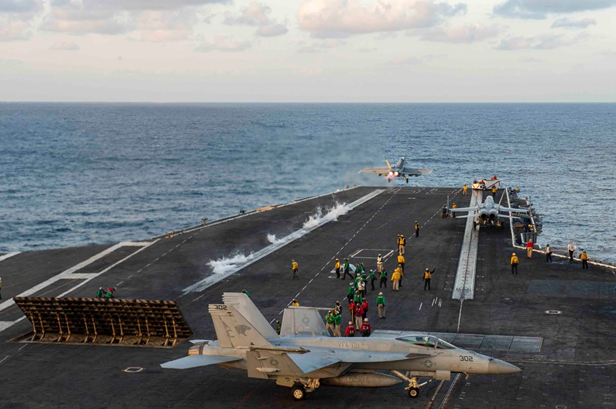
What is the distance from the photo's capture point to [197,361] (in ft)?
92.6

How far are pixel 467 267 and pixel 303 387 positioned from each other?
25679mm

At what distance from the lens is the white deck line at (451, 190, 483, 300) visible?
44688 mm

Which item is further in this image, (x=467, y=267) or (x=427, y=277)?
(x=467, y=267)

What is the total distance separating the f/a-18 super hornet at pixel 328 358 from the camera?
27.9 m

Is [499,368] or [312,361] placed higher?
[312,361]

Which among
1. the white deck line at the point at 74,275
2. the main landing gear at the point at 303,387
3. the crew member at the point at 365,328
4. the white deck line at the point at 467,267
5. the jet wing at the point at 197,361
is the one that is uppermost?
the jet wing at the point at 197,361

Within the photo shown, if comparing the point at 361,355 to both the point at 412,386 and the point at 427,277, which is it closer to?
the point at 412,386

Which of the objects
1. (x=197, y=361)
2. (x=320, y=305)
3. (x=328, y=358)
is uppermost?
(x=328, y=358)

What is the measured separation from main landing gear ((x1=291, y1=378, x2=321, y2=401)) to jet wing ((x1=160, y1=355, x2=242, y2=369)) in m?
2.56

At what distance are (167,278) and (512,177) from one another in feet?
326

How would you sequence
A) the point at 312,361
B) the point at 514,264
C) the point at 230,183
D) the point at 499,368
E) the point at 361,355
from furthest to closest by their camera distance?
the point at 230,183 < the point at 514,264 < the point at 361,355 < the point at 499,368 < the point at 312,361

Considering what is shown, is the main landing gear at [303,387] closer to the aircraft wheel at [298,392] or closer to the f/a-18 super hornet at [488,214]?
the aircraft wheel at [298,392]

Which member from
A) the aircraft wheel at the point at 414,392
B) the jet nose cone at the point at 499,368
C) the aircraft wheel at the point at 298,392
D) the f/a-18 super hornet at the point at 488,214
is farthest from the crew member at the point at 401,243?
the aircraft wheel at the point at 298,392

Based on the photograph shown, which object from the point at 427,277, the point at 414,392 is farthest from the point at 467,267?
the point at 414,392
